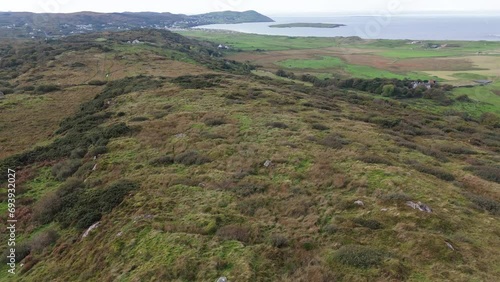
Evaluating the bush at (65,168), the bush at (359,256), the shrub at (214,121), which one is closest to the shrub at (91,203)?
the bush at (65,168)

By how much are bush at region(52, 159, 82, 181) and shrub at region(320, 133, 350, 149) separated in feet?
57.8

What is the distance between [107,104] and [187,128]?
18.6 metres

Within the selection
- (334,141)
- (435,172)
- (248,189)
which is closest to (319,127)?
(334,141)

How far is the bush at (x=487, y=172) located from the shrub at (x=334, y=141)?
28.1 feet

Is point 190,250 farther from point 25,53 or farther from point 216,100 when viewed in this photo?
point 25,53

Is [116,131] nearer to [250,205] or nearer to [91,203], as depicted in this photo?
[91,203]

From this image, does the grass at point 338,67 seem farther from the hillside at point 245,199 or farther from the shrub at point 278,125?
the shrub at point 278,125

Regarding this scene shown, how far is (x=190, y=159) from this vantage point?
21594mm

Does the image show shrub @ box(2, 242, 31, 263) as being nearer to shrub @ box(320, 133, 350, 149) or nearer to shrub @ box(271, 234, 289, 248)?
shrub @ box(271, 234, 289, 248)

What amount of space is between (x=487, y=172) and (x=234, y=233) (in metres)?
18.7

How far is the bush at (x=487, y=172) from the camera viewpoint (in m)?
21.6

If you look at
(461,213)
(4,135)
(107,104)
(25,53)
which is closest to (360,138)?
(461,213)

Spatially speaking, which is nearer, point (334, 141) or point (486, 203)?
point (486, 203)

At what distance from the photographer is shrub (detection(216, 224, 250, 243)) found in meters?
13.3
